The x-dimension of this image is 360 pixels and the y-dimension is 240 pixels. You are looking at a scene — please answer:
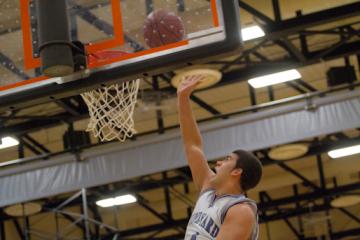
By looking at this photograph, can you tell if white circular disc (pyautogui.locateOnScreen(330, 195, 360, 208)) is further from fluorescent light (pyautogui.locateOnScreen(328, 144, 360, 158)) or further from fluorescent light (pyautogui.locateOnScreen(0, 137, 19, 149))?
fluorescent light (pyautogui.locateOnScreen(0, 137, 19, 149))

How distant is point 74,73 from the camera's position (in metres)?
4.18

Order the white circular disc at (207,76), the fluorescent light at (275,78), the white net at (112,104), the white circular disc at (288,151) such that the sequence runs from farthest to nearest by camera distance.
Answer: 1. the white circular disc at (288,151)
2. the fluorescent light at (275,78)
3. the white circular disc at (207,76)
4. the white net at (112,104)

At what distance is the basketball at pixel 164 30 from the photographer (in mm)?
4453

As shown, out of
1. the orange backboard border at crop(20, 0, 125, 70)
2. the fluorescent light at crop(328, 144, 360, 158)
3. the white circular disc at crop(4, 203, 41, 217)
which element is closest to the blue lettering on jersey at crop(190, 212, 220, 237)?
the orange backboard border at crop(20, 0, 125, 70)

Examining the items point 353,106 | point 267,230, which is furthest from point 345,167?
point 353,106

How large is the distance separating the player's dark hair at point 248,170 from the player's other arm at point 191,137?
0.25 m

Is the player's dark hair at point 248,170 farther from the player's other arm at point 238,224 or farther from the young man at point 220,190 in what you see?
the player's other arm at point 238,224

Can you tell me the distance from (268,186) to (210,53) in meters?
13.3

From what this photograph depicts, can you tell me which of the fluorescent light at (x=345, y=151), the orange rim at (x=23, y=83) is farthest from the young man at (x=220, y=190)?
the fluorescent light at (x=345, y=151)

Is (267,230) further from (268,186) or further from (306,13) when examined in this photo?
(306,13)

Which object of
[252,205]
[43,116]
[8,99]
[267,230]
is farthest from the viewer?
[267,230]

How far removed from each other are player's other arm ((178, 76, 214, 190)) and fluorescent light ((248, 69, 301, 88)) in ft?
25.1

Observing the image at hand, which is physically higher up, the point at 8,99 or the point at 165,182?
the point at 165,182

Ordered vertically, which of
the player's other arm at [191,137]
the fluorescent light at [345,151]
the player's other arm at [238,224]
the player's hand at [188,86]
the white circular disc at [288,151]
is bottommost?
the player's other arm at [238,224]
